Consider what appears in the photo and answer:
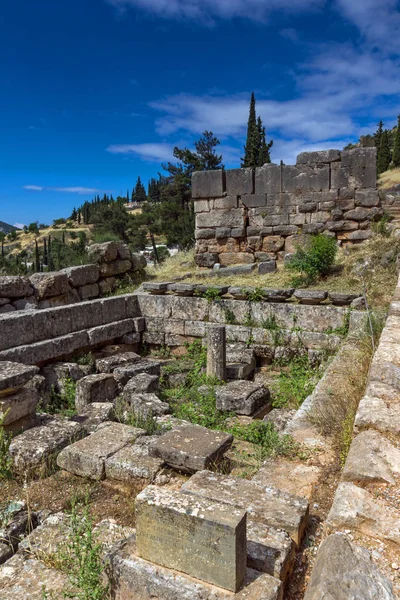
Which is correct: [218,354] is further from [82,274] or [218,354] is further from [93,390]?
[82,274]

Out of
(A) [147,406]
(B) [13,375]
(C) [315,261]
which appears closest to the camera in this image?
(B) [13,375]

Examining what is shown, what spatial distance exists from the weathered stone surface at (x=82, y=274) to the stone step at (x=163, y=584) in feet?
26.4

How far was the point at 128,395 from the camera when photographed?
6.70 metres

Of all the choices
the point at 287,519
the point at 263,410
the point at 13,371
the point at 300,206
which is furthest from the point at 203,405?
the point at 300,206

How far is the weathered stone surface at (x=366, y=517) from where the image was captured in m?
2.07

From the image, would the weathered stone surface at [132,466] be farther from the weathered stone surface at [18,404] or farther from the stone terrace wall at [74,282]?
the stone terrace wall at [74,282]

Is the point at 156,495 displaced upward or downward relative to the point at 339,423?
upward

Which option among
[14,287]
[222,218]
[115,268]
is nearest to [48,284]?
[14,287]

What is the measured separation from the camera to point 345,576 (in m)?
1.75

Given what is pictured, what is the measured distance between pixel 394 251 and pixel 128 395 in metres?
6.42

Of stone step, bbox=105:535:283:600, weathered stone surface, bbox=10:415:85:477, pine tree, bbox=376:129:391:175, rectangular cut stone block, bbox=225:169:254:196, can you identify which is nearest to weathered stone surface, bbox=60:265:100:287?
rectangular cut stone block, bbox=225:169:254:196

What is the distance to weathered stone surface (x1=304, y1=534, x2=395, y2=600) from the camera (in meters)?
1.67

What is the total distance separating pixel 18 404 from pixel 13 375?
37 cm

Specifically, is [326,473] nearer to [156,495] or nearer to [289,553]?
[289,553]
